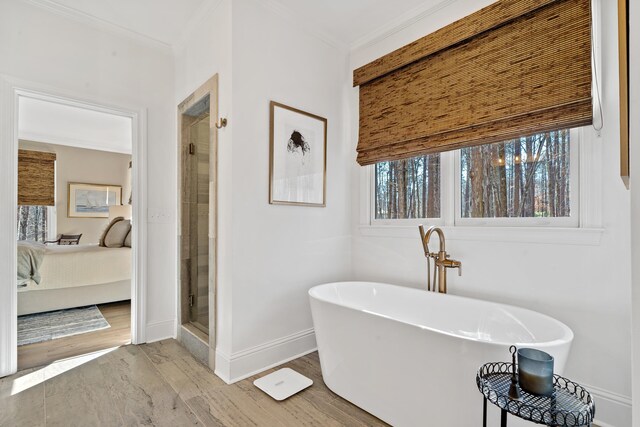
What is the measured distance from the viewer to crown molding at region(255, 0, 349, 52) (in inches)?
91.9

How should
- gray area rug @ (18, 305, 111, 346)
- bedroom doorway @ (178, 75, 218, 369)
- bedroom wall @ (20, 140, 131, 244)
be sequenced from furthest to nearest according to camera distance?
bedroom wall @ (20, 140, 131, 244), gray area rug @ (18, 305, 111, 346), bedroom doorway @ (178, 75, 218, 369)

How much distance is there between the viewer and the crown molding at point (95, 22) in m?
2.30

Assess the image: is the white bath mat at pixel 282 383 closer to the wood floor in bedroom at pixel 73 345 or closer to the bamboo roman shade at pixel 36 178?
the wood floor in bedroom at pixel 73 345

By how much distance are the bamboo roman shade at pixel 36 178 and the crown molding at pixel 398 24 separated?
19.5 feet

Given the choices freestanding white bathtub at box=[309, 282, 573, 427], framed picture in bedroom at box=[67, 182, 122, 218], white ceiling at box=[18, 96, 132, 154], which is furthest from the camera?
framed picture in bedroom at box=[67, 182, 122, 218]

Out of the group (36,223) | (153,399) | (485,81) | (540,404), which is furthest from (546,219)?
(36,223)

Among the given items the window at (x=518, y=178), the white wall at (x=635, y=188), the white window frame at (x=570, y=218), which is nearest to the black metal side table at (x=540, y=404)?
the white wall at (x=635, y=188)

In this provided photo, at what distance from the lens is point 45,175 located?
5.84m

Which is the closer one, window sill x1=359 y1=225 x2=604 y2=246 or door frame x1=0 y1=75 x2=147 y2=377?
window sill x1=359 y1=225 x2=604 y2=246

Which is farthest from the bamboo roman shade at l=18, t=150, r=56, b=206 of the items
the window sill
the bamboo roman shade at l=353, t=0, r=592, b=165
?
the window sill

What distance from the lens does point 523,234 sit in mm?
1955

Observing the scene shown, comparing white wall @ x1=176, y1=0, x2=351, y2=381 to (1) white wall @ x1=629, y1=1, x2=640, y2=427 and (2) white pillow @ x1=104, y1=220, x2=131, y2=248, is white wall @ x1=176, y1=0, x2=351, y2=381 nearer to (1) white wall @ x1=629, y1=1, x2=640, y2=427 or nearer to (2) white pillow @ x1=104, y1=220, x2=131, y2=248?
(1) white wall @ x1=629, y1=1, x2=640, y2=427

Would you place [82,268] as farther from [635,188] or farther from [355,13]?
[635,188]

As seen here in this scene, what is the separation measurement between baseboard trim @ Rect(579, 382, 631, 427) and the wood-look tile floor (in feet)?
3.68
